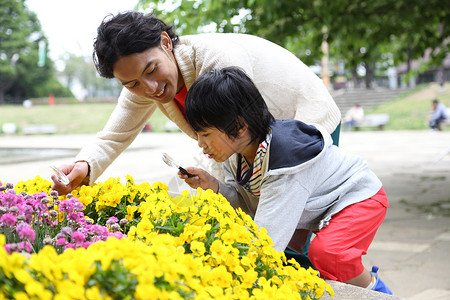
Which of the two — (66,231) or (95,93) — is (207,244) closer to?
(66,231)

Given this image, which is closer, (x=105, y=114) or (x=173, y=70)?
(x=173, y=70)

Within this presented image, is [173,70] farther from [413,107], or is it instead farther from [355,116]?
[413,107]

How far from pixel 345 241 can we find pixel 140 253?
1035mm

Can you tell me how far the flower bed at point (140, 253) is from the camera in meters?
0.81

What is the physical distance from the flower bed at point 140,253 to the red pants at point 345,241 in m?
0.41

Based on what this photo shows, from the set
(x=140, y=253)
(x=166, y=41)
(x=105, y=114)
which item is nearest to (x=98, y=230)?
(x=140, y=253)

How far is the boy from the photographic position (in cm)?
156

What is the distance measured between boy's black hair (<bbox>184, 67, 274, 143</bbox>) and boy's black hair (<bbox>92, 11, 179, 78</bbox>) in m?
0.33

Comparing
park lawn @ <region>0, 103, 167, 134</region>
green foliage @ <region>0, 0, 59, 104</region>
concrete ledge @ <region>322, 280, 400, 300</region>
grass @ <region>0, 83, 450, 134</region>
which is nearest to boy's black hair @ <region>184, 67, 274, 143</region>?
concrete ledge @ <region>322, 280, 400, 300</region>

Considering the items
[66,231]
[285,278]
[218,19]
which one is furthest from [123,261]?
[218,19]

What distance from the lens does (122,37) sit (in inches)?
69.2

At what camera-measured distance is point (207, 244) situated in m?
1.22

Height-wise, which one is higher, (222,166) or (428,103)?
(222,166)

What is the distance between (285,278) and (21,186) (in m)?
1.16
